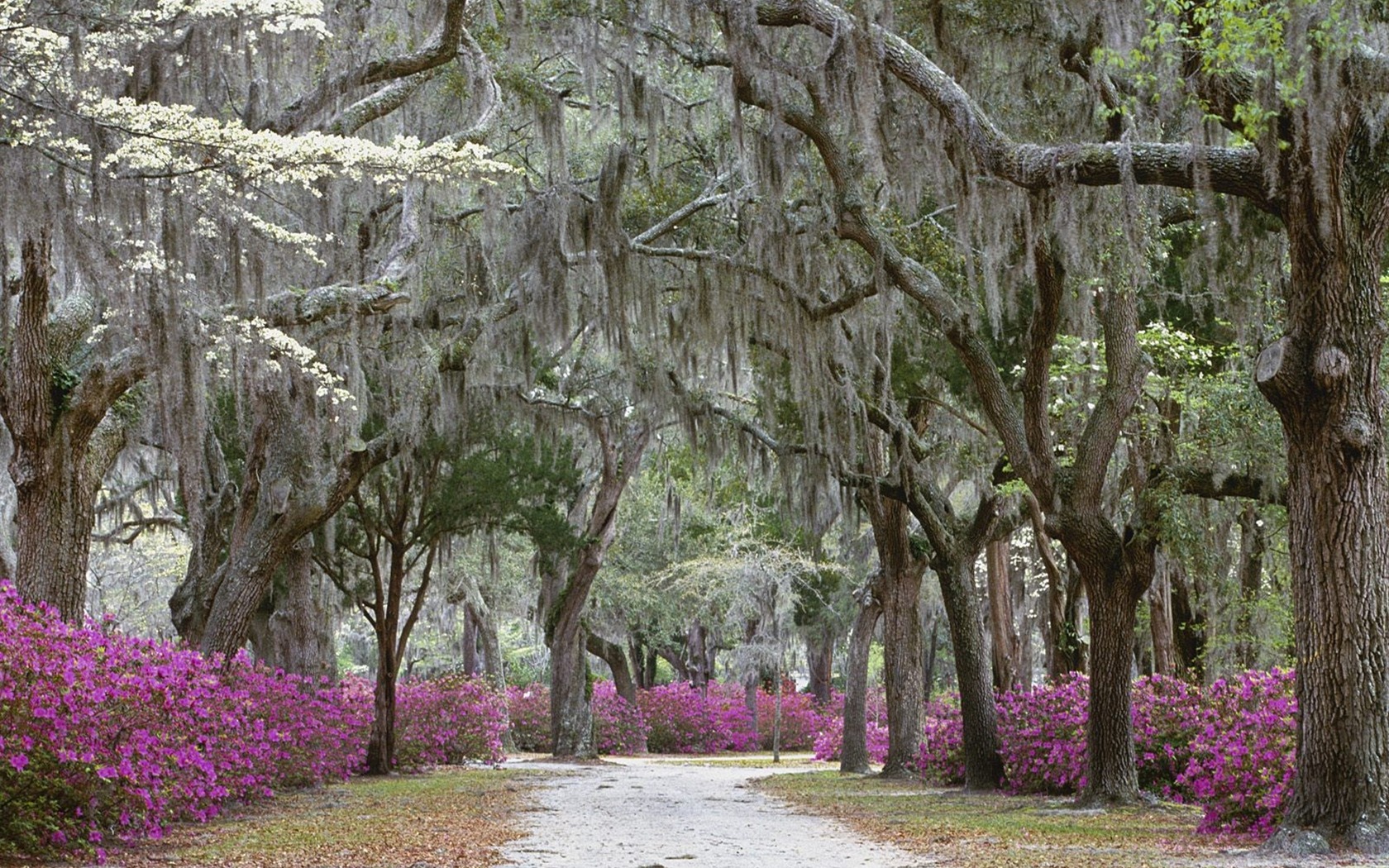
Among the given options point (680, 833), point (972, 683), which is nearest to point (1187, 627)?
point (972, 683)

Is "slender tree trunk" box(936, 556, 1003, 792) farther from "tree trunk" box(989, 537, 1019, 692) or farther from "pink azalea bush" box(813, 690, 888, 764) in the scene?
"pink azalea bush" box(813, 690, 888, 764)

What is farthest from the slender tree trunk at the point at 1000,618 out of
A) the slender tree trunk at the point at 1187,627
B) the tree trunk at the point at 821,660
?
the tree trunk at the point at 821,660

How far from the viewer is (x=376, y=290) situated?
37.0 feet

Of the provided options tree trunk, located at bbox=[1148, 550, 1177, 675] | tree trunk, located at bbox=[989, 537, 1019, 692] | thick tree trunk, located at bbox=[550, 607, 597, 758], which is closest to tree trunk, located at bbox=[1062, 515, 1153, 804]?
tree trunk, located at bbox=[1148, 550, 1177, 675]

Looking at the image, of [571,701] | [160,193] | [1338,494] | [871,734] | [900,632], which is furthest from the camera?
[571,701]

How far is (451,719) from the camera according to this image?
20375mm

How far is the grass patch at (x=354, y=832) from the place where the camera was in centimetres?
725

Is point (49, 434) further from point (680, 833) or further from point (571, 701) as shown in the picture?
point (571, 701)

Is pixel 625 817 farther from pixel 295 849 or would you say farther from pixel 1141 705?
pixel 1141 705

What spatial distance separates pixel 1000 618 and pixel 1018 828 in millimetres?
7628

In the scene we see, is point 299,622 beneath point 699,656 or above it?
above

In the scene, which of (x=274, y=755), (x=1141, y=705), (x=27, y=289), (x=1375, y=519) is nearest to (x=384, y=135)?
(x=27, y=289)

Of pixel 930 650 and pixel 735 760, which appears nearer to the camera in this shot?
pixel 735 760

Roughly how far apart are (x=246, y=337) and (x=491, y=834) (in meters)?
4.01
